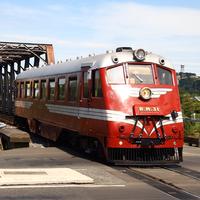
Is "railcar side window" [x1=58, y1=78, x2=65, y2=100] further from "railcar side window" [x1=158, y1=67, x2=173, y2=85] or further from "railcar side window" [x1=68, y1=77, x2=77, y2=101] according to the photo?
"railcar side window" [x1=158, y1=67, x2=173, y2=85]

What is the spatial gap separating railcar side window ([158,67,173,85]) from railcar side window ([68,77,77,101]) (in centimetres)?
270

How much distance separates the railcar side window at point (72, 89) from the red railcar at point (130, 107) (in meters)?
0.29

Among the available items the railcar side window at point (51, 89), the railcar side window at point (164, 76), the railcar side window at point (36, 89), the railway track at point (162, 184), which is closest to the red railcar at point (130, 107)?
the railcar side window at point (164, 76)

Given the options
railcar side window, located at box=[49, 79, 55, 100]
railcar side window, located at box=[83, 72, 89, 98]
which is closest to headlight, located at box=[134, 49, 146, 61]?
railcar side window, located at box=[83, 72, 89, 98]

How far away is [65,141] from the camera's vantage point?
1838 cm

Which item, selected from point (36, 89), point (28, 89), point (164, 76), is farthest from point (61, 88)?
point (28, 89)

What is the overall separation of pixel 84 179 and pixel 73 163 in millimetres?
3022

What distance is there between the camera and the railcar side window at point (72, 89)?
15.4m

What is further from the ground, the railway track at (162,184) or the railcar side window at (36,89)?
the railcar side window at (36,89)

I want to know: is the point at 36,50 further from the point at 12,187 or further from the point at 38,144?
the point at 12,187

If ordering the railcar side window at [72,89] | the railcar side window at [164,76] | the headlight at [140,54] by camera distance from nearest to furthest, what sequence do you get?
the headlight at [140,54] → the railcar side window at [164,76] → the railcar side window at [72,89]

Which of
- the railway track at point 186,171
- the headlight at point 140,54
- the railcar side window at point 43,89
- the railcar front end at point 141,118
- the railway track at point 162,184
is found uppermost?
the headlight at point 140,54

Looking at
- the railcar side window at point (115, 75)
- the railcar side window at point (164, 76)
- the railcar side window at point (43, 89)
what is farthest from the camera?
the railcar side window at point (43, 89)

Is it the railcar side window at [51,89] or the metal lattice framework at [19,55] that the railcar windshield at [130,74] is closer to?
the railcar side window at [51,89]
